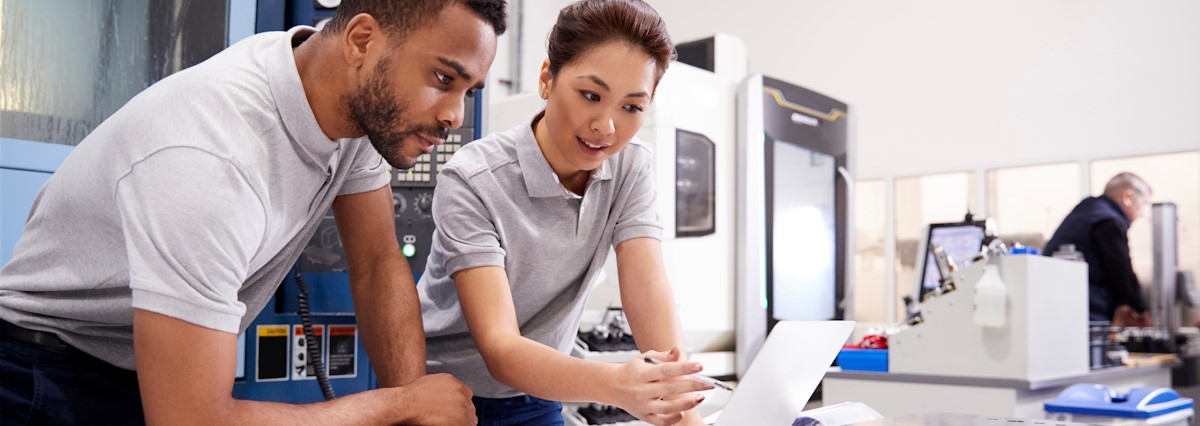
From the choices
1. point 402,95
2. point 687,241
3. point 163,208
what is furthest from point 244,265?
point 687,241

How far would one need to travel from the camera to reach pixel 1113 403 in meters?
2.34

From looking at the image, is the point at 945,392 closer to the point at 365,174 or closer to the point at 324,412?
the point at 365,174

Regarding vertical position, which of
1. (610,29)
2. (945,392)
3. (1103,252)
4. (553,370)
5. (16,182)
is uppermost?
(610,29)

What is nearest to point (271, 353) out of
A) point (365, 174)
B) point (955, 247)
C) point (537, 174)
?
point (365, 174)

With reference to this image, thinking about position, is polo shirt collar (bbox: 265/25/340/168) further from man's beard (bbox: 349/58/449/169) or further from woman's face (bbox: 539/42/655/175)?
woman's face (bbox: 539/42/655/175)

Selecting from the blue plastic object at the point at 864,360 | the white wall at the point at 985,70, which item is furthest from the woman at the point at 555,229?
the white wall at the point at 985,70

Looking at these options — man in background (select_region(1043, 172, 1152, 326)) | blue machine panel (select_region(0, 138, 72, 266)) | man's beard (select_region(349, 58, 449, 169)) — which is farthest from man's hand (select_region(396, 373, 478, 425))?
man in background (select_region(1043, 172, 1152, 326))

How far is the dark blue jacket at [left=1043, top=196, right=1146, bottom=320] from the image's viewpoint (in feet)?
13.2

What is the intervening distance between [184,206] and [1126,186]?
15.5 feet

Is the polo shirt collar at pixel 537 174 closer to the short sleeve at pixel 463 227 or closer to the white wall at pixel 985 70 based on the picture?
the short sleeve at pixel 463 227

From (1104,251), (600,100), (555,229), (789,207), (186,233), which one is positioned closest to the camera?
(186,233)

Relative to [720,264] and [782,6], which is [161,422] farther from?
[782,6]

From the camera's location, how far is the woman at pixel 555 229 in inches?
A: 49.6

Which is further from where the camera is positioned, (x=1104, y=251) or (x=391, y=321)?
(x=1104, y=251)
